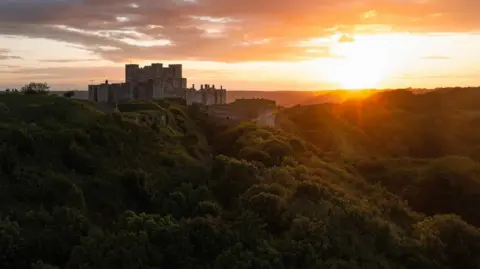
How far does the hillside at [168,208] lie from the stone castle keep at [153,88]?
1657 cm

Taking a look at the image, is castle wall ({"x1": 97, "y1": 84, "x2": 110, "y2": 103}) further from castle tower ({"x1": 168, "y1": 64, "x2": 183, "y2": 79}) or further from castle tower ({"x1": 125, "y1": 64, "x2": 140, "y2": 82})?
castle tower ({"x1": 168, "y1": 64, "x2": 183, "y2": 79})

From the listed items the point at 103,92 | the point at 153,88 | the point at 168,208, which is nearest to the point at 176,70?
the point at 153,88

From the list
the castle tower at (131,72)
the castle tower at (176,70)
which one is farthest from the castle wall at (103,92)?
the castle tower at (176,70)

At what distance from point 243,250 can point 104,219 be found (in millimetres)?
6682

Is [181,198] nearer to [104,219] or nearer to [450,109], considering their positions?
[104,219]

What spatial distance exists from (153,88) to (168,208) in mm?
32514

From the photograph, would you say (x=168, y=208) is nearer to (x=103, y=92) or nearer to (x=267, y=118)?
(x=103, y=92)

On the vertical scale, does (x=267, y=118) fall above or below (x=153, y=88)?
below

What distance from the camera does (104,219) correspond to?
22.5m

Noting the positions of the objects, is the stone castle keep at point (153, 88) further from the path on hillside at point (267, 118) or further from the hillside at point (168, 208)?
the hillside at point (168, 208)

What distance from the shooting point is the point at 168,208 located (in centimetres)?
2355

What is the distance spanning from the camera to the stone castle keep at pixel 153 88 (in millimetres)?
51688

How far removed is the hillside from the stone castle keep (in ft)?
54.4

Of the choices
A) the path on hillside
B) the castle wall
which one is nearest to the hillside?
the castle wall
